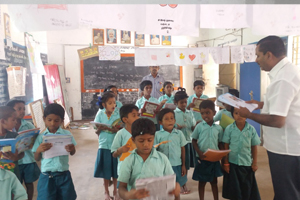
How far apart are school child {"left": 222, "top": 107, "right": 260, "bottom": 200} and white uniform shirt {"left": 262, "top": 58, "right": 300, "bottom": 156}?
0.48 m

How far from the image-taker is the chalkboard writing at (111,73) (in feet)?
23.2

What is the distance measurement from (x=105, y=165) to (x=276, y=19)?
89.4 inches

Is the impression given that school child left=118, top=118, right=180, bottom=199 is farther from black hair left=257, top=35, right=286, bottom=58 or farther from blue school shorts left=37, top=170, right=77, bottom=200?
black hair left=257, top=35, right=286, bottom=58

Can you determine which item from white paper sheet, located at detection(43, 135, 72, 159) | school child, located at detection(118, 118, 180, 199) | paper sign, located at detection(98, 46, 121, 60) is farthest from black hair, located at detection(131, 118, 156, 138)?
paper sign, located at detection(98, 46, 121, 60)

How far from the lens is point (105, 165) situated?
244cm

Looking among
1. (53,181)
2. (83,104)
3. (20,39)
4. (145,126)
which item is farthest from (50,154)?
(83,104)

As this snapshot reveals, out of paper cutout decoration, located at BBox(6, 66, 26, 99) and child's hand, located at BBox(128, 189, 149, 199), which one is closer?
child's hand, located at BBox(128, 189, 149, 199)

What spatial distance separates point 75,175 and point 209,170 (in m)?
1.95

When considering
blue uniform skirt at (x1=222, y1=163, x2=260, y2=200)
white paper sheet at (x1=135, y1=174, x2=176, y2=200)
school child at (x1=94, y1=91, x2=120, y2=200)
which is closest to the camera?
white paper sheet at (x1=135, y1=174, x2=176, y2=200)

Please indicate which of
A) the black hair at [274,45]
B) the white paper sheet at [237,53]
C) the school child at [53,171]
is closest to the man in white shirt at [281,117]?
the black hair at [274,45]

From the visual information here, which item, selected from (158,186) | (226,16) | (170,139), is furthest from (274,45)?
(158,186)

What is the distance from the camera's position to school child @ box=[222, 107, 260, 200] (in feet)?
6.75

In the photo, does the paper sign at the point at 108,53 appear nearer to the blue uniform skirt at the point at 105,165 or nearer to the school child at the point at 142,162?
the blue uniform skirt at the point at 105,165

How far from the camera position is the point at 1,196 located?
137cm
